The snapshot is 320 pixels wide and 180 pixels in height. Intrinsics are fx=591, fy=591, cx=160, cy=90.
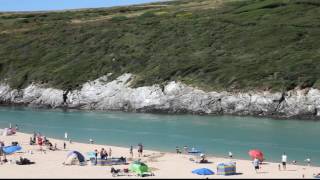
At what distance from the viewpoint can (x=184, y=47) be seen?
12600cm

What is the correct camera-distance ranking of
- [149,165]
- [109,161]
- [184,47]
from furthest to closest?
[184,47], [109,161], [149,165]

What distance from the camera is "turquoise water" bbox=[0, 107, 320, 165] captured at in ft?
209

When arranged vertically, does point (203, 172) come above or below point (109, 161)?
below

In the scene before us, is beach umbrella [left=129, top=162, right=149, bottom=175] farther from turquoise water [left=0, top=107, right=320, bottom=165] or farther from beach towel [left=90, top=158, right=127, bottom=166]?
turquoise water [left=0, top=107, right=320, bottom=165]

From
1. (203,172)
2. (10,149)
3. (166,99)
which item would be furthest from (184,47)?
(203,172)

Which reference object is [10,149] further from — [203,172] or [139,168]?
[203,172]

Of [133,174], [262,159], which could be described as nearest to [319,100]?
[262,159]

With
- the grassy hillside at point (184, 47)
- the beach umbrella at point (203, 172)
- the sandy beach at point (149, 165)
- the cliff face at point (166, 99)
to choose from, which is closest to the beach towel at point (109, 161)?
the sandy beach at point (149, 165)

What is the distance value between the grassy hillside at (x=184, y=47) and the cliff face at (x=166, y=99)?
2133 mm

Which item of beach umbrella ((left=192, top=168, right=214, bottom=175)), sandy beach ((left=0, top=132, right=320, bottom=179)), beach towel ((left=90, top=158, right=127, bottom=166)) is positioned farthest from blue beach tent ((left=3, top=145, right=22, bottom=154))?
beach umbrella ((left=192, top=168, right=214, bottom=175))

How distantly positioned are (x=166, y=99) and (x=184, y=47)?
29.4m

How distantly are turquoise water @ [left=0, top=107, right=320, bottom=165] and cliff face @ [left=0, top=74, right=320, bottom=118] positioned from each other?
3405 mm

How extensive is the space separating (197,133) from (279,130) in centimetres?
1059

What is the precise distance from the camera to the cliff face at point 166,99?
293 ft
